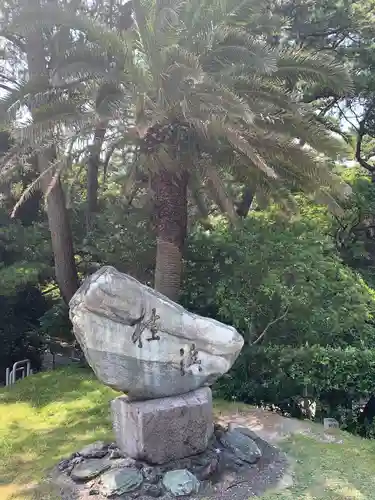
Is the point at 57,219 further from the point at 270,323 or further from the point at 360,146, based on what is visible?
the point at 360,146

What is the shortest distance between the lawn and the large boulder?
1572 millimetres

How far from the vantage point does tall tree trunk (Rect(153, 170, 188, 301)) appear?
30.5 feet

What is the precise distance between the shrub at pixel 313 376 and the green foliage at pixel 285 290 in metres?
0.71

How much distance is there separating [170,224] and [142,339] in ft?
11.1

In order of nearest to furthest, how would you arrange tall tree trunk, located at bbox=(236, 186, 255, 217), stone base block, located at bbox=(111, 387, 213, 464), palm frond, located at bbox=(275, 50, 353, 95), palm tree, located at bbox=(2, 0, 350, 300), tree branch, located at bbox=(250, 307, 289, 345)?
stone base block, located at bbox=(111, 387, 213, 464) → palm tree, located at bbox=(2, 0, 350, 300) → palm frond, located at bbox=(275, 50, 353, 95) → tree branch, located at bbox=(250, 307, 289, 345) → tall tree trunk, located at bbox=(236, 186, 255, 217)

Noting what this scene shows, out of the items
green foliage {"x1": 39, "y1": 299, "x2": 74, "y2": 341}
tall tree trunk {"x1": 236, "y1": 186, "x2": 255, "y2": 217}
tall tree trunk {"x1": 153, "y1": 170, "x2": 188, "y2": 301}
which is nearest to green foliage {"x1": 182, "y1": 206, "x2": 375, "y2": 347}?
tall tree trunk {"x1": 153, "y1": 170, "x2": 188, "y2": 301}

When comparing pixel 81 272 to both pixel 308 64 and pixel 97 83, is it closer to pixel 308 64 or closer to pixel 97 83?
pixel 97 83

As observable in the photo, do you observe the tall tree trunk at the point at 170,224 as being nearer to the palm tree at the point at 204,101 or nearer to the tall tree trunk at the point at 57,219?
the palm tree at the point at 204,101

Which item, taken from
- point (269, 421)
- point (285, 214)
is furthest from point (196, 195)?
point (269, 421)

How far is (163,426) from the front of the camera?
643 cm

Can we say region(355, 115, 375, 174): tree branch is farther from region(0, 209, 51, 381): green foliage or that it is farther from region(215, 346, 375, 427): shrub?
region(0, 209, 51, 381): green foliage

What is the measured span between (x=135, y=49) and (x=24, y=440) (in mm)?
6065

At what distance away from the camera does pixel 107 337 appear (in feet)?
20.5

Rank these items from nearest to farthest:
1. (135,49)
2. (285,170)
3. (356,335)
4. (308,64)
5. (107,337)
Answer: (107,337), (135,49), (308,64), (285,170), (356,335)
